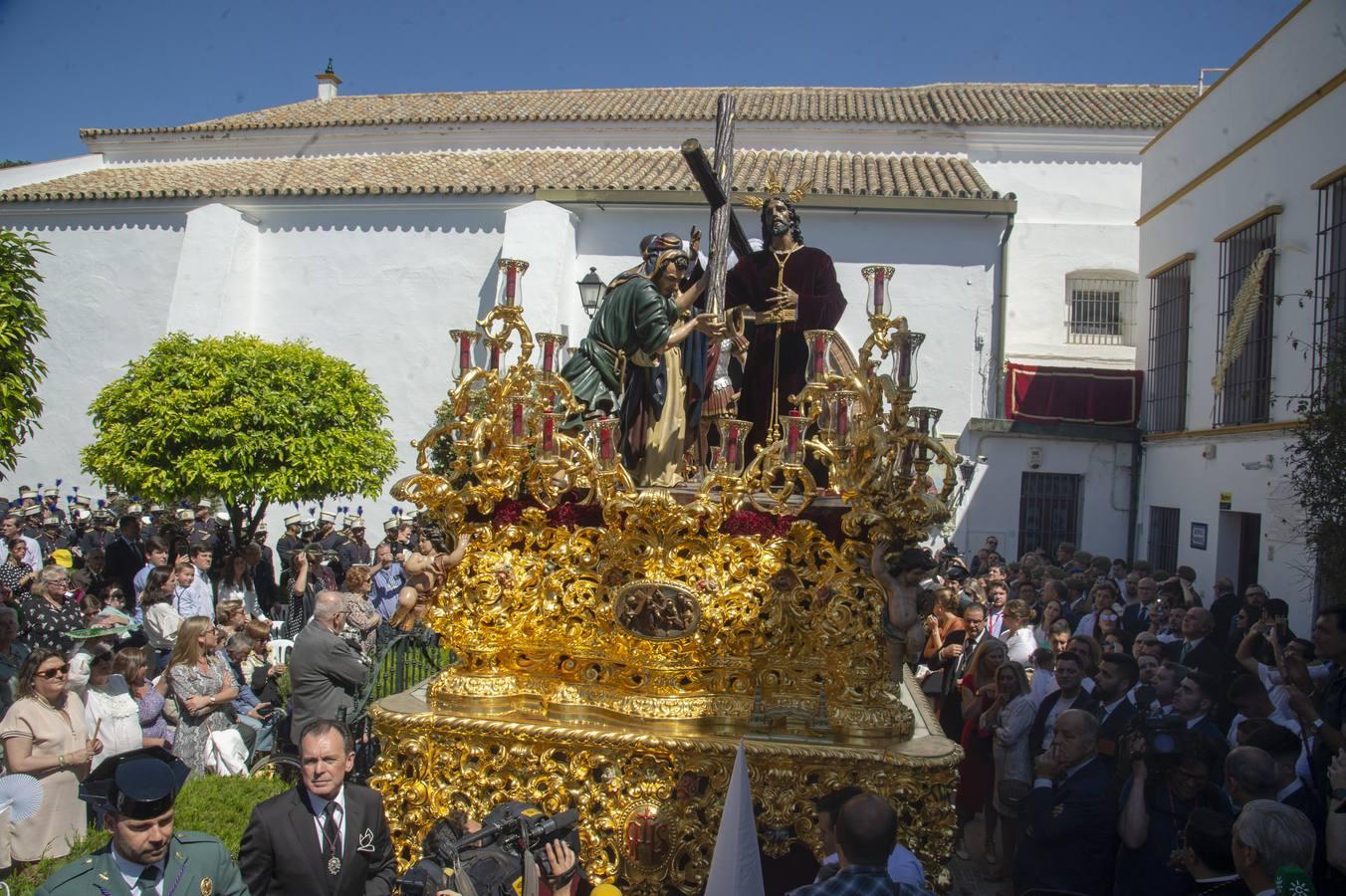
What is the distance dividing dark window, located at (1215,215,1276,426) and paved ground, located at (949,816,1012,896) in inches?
350

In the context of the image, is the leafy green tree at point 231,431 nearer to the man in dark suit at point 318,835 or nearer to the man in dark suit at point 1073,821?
the man in dark suit at point 318,835

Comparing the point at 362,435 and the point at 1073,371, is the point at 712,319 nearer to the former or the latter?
the point at 362,435

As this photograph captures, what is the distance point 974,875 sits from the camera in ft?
21.7

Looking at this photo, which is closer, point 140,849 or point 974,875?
point 140,849

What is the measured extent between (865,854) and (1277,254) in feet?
40.9

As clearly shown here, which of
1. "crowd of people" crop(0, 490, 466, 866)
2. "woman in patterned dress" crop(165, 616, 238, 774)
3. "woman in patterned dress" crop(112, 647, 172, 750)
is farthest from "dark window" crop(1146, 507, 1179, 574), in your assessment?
"woman in patterned dress" crop(112, 647, 172, 750)

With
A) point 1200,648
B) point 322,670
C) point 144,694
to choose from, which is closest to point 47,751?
point 144,694

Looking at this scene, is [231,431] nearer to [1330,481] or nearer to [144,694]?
[144,694]

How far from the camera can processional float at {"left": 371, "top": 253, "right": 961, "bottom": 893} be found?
485cm

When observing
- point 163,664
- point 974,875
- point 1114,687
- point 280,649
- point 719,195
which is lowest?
point 974,875

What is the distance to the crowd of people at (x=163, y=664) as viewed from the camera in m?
5.04

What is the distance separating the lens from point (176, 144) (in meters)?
28.6

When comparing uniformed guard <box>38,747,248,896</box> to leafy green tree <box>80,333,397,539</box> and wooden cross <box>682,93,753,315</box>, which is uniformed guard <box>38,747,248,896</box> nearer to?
wooden cross <box>682,93,753,315</box>

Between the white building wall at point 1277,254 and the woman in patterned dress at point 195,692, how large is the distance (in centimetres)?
976
